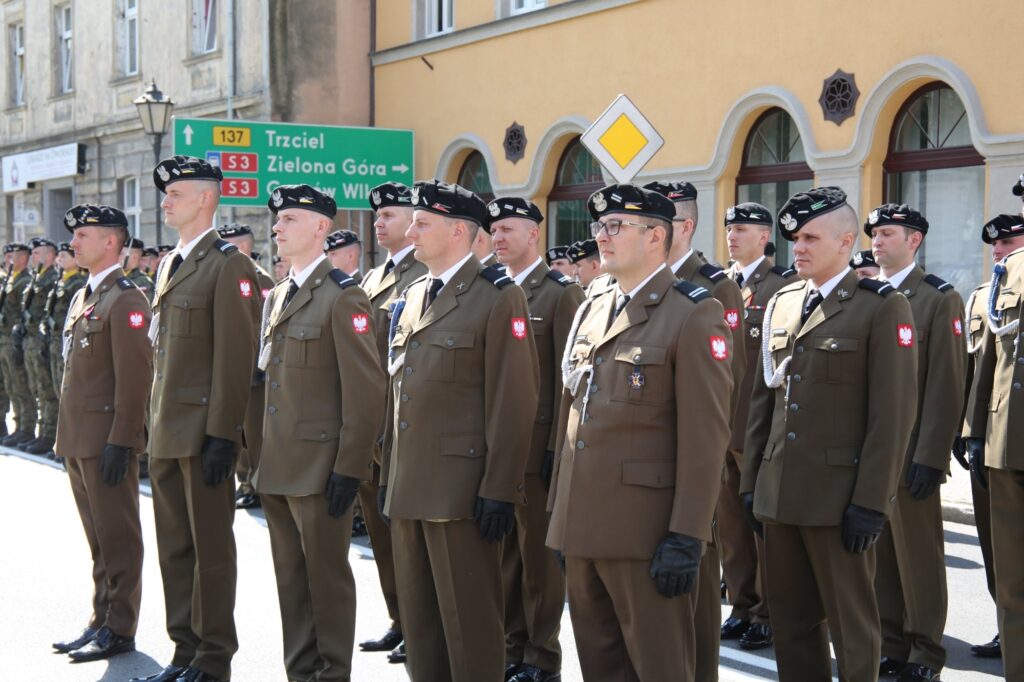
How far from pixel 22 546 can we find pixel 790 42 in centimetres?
903

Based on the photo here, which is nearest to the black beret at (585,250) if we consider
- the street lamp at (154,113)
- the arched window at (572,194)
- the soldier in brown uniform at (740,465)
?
the soldier in brown uniform at (740,465)

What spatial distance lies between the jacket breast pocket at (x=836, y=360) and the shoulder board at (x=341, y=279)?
1914mm

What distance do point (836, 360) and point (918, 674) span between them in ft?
5.49

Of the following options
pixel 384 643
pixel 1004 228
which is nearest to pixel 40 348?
pixel 384 643

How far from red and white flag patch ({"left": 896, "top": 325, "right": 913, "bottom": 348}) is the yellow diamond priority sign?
4.36 meters

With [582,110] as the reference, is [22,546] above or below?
below

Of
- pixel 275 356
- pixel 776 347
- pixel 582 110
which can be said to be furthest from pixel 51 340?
pixel 776 347

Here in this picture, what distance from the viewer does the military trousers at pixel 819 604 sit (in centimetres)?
483

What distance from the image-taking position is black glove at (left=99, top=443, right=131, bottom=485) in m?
6.18

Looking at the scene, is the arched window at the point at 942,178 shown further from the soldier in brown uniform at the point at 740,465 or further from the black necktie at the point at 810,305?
the black necktie at the point at 810,305

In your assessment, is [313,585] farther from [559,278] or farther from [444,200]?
[559,278]

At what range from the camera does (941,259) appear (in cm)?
1297

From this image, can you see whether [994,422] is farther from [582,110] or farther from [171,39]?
[171,39]

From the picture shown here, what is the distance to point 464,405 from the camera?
5012mm
